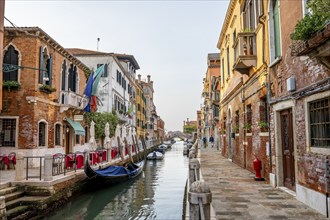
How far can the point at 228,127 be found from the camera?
57.0 ft

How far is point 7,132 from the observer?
43.9 feet

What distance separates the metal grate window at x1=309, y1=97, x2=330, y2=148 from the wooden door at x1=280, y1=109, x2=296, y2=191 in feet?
4.39

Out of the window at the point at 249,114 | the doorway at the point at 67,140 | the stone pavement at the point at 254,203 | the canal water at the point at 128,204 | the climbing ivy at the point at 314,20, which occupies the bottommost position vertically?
the canal water at the point at 128,204

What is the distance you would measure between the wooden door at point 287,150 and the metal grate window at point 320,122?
134 centimetres

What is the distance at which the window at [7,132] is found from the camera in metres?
13.3

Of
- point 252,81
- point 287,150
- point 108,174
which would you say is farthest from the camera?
point 108,174

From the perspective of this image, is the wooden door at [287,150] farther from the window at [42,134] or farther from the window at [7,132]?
the window at [7,132]

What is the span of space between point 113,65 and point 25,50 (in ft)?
40.9

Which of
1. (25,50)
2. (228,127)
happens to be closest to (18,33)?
(25,50)

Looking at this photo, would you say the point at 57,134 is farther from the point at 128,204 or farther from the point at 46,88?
the point at 128,204

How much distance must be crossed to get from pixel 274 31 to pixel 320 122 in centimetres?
357

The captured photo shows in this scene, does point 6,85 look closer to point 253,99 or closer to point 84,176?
point 84,176

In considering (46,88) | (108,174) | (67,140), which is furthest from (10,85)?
(108,174)

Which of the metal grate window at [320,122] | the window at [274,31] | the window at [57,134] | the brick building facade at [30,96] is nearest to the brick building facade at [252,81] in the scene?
the window at [274,31]
